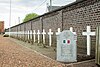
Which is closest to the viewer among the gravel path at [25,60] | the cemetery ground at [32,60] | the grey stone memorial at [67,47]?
the cemetery ground at [32,60]

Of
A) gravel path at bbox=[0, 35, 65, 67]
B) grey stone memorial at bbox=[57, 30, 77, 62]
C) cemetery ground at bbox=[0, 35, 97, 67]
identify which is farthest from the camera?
grey stone memorial at bbox=[57, 30, 77, 62]

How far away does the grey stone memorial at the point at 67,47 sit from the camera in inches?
418

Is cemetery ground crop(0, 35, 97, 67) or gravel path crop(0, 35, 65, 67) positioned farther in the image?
gravel path crop(0, 35, 65, 67)

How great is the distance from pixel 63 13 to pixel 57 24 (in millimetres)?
2072

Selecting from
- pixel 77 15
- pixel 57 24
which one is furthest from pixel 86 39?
pixel 57 24

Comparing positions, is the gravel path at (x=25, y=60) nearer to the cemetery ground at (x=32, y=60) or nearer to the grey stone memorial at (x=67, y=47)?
the cemetery ground at (x=32, y=60)

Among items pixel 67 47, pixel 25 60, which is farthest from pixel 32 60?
pixel 67 47

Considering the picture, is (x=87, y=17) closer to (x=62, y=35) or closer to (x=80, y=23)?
(x=80, y=23)

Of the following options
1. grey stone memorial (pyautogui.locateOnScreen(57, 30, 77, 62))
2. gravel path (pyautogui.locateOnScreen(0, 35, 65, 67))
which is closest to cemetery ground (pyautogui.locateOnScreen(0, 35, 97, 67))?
gravel path (pyautogui.locateOnScreen(0, 35, 65, 67))

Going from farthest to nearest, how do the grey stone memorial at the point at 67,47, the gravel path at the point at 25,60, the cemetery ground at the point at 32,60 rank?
the grey stone memorial at the point at 67,47 < the gravel path at the point at 25,60 < the cemetery ground at the point at 32,60

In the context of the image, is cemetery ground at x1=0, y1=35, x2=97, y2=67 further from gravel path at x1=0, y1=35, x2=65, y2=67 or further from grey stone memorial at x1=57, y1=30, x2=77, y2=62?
grey stone memorial at x1=57, y1=30, x2=77, y2=62

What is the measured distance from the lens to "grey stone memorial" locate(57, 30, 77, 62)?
418 inches

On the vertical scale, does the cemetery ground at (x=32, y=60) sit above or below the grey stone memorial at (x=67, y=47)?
below

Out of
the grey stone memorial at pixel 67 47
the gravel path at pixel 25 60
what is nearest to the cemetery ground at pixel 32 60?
the gravel path at pixel 25 60
